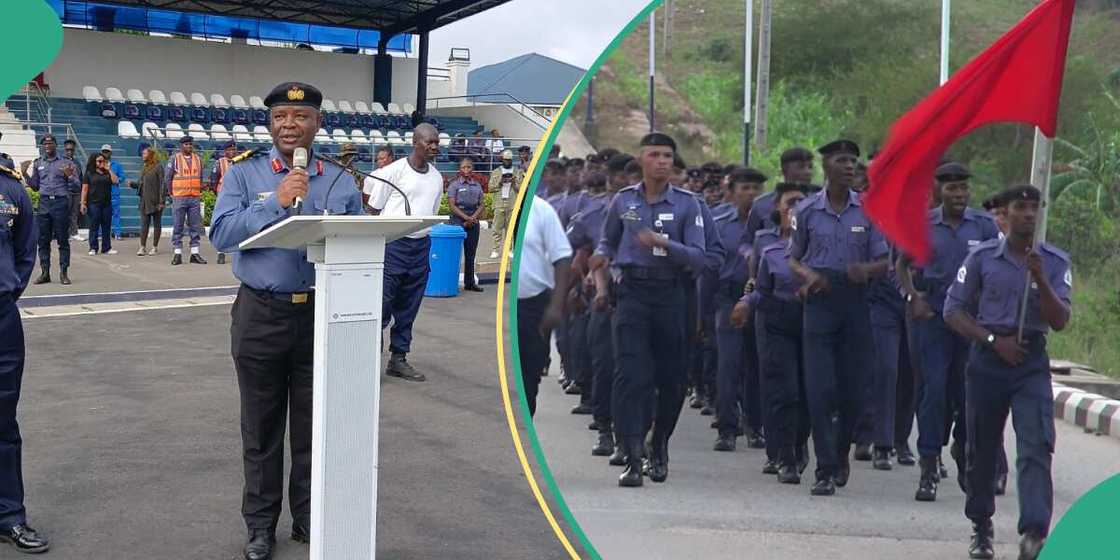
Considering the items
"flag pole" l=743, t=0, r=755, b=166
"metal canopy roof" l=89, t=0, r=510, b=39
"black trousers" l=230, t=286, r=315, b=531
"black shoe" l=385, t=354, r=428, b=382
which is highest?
"metal canopy roof" l=89, t=0, r=510, b=39

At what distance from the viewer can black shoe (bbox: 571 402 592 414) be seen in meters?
2.16

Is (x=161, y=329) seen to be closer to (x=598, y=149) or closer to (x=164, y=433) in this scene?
(x=164, y=433)

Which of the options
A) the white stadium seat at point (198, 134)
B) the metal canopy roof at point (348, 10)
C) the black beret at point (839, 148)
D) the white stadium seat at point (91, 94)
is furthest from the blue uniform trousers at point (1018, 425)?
the metal canopy roof at point (348, 10)

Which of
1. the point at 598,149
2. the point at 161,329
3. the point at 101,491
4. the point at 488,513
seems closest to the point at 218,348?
the point at 161,329

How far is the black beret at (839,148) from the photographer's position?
206 centimetres

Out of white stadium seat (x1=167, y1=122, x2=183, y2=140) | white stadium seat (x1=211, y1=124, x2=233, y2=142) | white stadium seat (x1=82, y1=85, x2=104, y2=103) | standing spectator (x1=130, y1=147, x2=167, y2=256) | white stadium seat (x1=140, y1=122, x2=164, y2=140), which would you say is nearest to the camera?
standing spectator (x1=130, y1=147, x2=167, y2=256)

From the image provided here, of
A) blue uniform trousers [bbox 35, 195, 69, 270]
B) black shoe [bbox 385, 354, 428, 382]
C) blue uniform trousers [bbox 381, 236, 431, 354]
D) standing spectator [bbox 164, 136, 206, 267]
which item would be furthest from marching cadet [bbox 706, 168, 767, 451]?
standing spectator [bbox 164, 136, 206, 267]

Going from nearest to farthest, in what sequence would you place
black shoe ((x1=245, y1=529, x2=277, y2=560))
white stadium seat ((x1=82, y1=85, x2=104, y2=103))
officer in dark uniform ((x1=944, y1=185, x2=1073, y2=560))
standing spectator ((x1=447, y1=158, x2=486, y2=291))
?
officer in dark uniform ((x1=944, y1=185, x2=1073, y2=560))
black shoe ((x1=245, y1=529, x2=277, y2=560))
standing spectator ((x1=447, y1=158, x2=486, y2=291))
white stadium seat ((x1=82, y1=85, x2=104, y2=103))

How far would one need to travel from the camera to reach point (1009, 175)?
2010mm

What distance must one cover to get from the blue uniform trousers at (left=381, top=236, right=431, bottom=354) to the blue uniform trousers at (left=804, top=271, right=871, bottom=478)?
5472 mm

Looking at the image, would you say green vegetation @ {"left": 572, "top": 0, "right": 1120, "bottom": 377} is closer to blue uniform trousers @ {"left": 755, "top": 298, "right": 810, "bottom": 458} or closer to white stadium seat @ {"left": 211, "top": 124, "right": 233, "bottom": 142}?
blue uniform trousers @ {"left": 755, "top": 298, "right": 810, "bottom": 458}

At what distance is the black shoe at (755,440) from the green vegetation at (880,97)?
0.47 m

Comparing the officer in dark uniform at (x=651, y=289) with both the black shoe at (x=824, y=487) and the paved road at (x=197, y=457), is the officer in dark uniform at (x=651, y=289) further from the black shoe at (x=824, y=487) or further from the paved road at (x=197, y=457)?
the paved road at (x=197, y=457)

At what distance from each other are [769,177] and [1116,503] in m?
0.81
